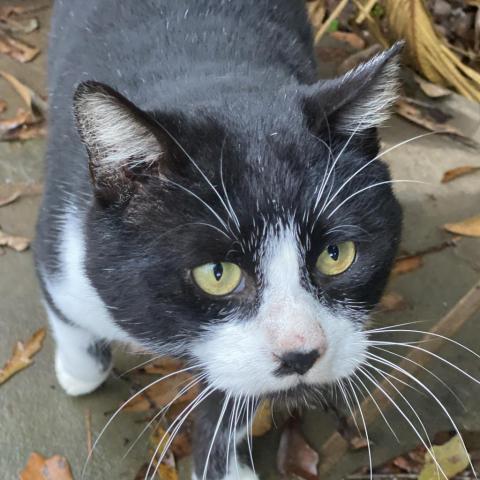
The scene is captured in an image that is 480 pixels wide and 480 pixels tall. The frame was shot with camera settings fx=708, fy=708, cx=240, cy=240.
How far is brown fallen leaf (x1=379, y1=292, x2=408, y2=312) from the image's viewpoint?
2.00 m

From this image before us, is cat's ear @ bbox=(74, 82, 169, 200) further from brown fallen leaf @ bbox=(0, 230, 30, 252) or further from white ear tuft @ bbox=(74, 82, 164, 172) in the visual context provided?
brown fallen leaf @ bbox=(0, 230, 30, 252)

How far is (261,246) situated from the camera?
1.10 meters

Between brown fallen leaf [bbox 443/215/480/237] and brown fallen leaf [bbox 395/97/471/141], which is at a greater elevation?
brown fallen leaf [bbox 395/97/471/141]

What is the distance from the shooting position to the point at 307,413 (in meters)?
1.78

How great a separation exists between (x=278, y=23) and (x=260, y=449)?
1090mm

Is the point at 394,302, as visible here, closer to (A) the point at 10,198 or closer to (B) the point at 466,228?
(B) the point at 466,228

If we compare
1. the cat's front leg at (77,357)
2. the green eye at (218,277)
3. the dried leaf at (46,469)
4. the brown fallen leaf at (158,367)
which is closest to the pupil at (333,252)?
the green eye at (218,277)

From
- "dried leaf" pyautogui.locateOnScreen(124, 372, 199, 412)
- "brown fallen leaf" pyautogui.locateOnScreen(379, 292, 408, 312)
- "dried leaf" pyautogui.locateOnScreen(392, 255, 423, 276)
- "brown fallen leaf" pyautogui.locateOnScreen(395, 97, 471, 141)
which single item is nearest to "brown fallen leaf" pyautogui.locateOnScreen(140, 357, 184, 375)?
"dried leaf" pyautogui.locateOnScreen(124, 372, 199, 412)

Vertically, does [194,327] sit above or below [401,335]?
above

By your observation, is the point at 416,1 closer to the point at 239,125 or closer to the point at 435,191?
the point at 435,191

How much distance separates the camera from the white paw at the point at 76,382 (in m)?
1.74

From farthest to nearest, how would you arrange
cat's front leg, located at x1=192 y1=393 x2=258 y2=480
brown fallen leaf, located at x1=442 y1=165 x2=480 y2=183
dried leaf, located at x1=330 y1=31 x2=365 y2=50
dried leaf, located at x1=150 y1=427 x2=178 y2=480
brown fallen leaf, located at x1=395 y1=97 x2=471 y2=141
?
dried leaf, located at x1=330 y1=31 x2=365 y2=50
brown fallen leaf, located at x1=395 y1=97 x2=471 y2=141
brown fallen leaf, located at x1=442 y1=165 x2=480 y2=183
dried leaf, located at x1=150 y1=427 x2=178 y2=480
cat's front leg, located at x1=192 y1=393 x2=258 y2=480

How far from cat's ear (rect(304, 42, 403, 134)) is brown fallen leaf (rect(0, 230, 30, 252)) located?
1.15m

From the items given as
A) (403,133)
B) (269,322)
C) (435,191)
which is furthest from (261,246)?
(403,133)
